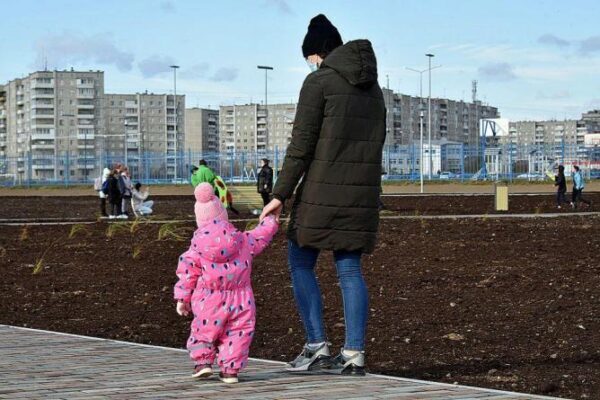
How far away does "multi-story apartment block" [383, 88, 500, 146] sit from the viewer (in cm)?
16700

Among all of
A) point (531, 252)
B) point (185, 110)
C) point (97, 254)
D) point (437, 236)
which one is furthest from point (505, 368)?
point (185, 110)

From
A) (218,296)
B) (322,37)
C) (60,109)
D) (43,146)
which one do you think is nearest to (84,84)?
(60,109)

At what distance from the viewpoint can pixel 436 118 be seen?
18012 cm

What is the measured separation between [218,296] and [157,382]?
0.54 meters

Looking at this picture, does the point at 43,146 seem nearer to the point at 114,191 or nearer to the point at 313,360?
the point at 114,191

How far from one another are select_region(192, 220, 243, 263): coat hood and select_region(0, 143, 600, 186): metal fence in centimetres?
4753

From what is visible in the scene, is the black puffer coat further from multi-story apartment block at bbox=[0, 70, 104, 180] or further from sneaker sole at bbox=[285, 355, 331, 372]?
multi-story apartment block at bbox=[0, 70, 104, 180]

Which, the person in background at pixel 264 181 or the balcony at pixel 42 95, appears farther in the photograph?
the balcony at pixel 42 95

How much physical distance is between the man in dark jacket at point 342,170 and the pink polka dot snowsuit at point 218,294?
35 cm

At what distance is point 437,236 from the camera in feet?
60.1

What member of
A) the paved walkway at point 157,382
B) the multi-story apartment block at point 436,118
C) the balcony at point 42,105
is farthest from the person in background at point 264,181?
the balcony at point 42,105

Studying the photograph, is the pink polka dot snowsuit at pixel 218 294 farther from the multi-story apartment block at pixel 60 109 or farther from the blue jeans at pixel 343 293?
the multi-story apartment block at pixel 60 109

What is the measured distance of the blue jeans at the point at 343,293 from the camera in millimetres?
6172

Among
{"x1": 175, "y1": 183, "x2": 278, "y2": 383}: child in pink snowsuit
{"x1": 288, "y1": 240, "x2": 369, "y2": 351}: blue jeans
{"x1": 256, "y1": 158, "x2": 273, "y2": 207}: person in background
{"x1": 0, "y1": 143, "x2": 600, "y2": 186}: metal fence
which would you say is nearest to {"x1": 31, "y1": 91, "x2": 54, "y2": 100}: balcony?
{"x1": 0, "y1": 143, "x2": 600, "y2": 186}: metal fence
